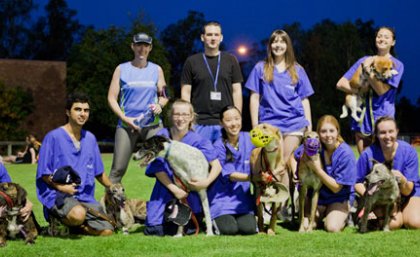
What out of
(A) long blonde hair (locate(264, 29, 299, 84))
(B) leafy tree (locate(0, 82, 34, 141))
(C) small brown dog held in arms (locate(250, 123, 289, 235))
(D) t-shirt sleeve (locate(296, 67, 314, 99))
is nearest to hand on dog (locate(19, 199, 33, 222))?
(C) small brown dog held in arms (locate(250, 123, 289, 235))

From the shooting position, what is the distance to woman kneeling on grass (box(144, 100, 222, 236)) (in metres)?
6.52

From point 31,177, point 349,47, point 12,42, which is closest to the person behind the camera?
point 31,177

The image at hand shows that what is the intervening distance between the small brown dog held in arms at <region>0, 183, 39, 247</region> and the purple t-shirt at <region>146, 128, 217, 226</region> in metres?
1.36

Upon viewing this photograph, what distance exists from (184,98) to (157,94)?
0.39 metres

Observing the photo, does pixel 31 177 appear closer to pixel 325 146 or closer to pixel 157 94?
pixel 157 94

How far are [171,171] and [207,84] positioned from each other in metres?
1.25

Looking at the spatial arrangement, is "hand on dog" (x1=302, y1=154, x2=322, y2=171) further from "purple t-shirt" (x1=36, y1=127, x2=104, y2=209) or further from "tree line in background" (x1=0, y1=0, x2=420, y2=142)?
"tree line in background" (x1=0, y1=0, x2=420, y2=142)

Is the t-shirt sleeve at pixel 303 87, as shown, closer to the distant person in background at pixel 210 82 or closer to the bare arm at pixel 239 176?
the distant person in background at pixel 210 82

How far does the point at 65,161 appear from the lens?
21.4ft

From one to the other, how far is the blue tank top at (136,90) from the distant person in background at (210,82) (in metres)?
0.42

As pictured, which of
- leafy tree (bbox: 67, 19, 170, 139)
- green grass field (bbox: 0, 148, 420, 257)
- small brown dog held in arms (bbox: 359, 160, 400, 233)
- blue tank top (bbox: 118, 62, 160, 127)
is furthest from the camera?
leafy tree (bbox: 67, 19, 170, 139)

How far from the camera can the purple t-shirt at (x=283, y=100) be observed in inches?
278

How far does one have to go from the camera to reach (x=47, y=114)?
33594 millimetres

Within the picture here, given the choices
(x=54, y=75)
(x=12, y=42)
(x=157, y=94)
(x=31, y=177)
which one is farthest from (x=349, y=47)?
(x=157, y=94)
